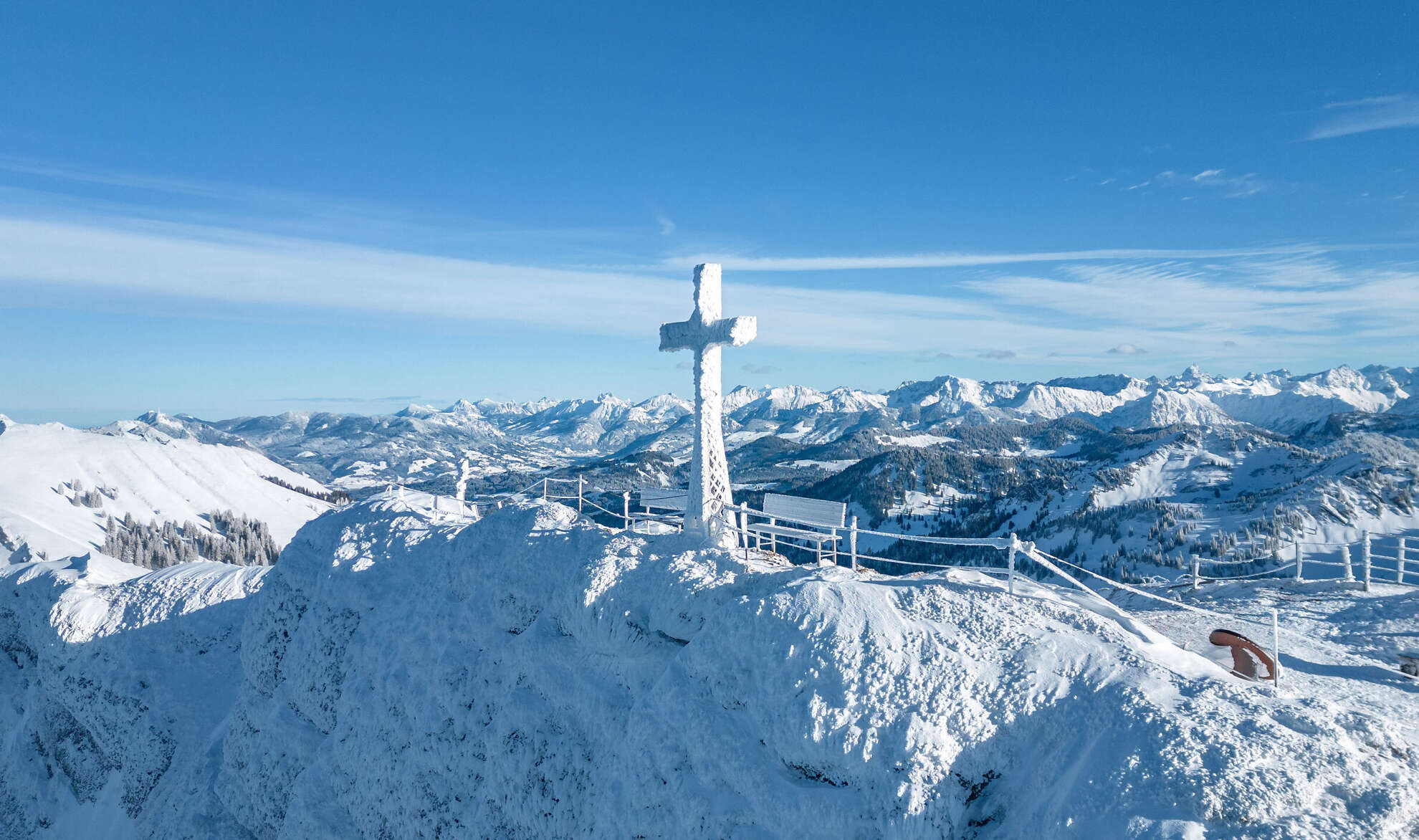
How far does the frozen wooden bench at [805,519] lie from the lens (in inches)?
705

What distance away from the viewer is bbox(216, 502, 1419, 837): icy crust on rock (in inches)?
349

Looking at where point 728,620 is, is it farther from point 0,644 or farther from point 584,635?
point 0,644

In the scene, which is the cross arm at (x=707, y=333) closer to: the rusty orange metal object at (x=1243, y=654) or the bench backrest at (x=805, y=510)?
the bench backrest at (x=805, y=510)

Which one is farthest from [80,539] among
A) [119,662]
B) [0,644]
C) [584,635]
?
[584,635]

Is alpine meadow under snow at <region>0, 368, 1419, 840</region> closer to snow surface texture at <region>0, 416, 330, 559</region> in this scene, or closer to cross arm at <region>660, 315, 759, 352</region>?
cross arm at <region>660, 315, 759, 352</region>

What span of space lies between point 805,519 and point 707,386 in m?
5.01

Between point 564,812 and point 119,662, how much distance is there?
23.5 metres

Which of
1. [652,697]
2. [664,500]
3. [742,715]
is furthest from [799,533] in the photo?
[664,500]

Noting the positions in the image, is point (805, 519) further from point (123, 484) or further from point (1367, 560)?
point (123, 484)

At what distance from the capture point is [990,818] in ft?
33.8

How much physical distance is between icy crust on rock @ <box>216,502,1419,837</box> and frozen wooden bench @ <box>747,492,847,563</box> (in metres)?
2.61

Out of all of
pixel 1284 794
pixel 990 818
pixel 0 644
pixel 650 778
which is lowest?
pixel 0 644

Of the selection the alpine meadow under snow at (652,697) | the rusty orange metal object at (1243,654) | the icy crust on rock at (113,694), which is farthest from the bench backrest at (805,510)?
the icy crust on rock at (113,694)

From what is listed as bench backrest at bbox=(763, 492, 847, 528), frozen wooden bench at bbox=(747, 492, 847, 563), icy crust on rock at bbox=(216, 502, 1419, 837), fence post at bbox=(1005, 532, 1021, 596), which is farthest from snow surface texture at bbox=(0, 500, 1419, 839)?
bench backrest at bbox=(763, 492, 847, 528)
